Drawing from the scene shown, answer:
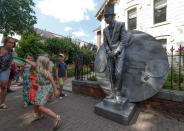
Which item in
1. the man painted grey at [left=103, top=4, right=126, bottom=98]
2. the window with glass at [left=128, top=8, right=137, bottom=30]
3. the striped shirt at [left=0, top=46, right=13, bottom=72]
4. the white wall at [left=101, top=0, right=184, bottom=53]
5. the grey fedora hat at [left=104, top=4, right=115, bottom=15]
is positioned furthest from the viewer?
the window with glass at [left=128, top=8, right=137, bottom=30]

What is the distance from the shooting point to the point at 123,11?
1060cm

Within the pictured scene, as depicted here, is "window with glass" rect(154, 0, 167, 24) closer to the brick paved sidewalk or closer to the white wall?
the white wall

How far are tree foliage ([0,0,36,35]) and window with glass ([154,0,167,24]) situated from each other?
13.4 m

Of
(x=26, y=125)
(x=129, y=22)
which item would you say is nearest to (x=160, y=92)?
(x=26, y=125)

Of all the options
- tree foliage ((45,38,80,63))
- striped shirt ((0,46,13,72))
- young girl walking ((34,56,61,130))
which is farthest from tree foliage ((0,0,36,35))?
young girl walking ((34,56,61,130))

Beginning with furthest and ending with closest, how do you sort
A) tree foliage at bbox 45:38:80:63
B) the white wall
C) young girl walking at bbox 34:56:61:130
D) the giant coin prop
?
1. tree foliage at bbox 45:38:80:63
2. the white wall
3. the giant coin prop
4. young girl walking at bbox 34:56:61:130

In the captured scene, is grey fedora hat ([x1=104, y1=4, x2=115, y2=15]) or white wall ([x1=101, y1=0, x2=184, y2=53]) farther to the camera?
white wall ([x1=101, y1=0, x2=184, y2=53])

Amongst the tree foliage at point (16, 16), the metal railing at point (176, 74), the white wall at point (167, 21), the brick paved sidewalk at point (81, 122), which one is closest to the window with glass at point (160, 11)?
the white wall at point (167, 21)

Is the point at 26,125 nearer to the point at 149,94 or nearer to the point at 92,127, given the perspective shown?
the point at 92,127

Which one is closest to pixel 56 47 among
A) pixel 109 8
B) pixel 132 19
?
pixel 132 19

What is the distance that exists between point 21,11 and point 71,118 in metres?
13.9

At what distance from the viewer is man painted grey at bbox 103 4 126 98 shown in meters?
2.61

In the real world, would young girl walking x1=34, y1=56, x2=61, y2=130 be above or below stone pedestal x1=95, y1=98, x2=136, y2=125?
above

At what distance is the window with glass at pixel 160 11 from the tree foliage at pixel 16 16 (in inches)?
527
